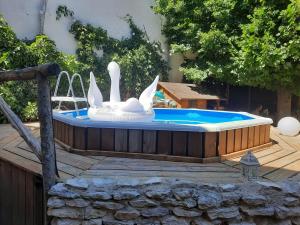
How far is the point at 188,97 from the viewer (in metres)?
7.76

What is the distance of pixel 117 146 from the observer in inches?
155

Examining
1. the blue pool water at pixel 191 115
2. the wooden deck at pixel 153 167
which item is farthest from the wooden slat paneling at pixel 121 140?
the blue pool water at pixel 191 115

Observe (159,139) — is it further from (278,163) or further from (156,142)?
(278,163)

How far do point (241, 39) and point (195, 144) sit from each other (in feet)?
13.7

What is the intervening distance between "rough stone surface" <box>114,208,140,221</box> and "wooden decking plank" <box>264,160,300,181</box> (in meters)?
1.34

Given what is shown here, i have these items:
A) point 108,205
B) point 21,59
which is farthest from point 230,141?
point 21,59

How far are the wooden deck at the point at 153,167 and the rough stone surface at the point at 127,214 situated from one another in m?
0.36

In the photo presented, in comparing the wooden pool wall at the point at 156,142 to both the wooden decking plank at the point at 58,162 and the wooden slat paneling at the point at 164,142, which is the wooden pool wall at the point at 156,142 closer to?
the wooden slat paneling at the point at 164,142

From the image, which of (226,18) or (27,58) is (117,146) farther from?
(226,18)

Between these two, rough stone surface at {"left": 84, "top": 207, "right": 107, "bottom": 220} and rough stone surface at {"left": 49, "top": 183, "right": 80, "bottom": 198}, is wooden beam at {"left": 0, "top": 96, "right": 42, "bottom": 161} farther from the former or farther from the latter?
rough stone surface at {"left": 84, "top": 207, "right": 107, "bottom": 220}

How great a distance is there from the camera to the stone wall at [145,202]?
9.66ft

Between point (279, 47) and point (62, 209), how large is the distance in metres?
5.07

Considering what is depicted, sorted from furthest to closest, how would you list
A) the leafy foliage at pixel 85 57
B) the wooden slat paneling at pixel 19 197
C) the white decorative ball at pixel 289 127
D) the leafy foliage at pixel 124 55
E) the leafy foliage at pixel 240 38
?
the leafy foliage at pixel 124 55, the leafy foliage at pixel 85 57, the leafy foliage at pixel 240 38, the white decorative ball at pixel 289 127, the wooden slat paneling at pixel 19 197

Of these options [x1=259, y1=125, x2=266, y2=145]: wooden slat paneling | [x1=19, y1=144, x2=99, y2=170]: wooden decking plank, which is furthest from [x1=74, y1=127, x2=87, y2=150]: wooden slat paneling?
[x1=259, y1=125, x2=266, y2=145]: wooden slat paneling
